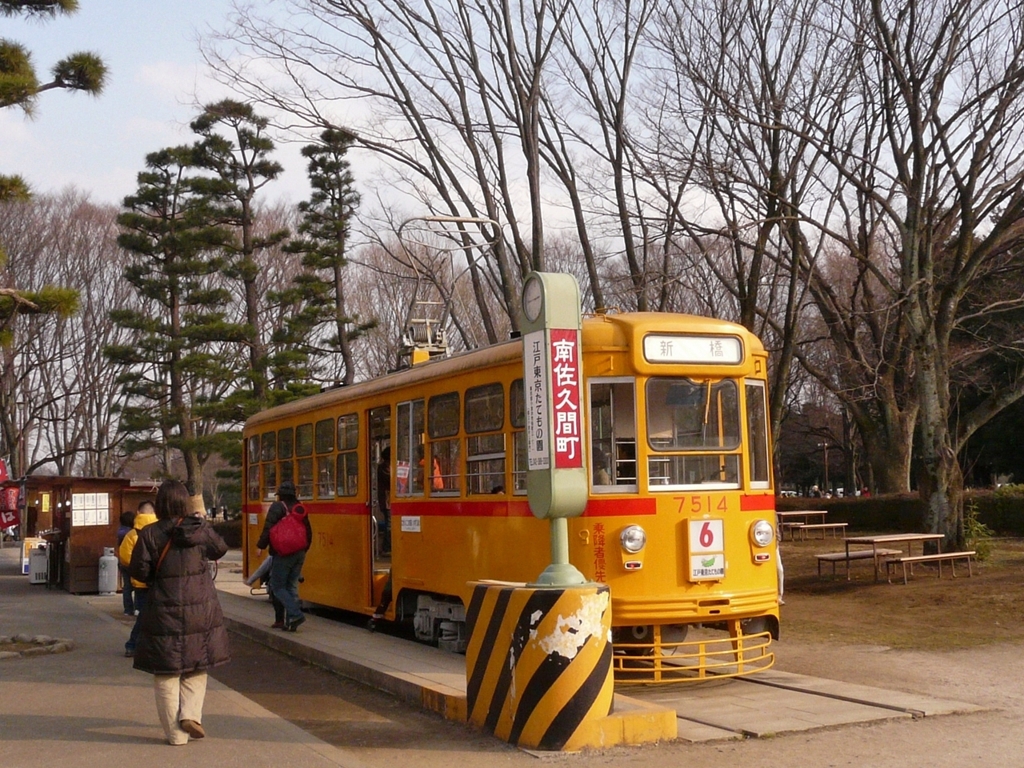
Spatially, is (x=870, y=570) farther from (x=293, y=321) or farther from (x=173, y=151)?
(x=173, y=151)

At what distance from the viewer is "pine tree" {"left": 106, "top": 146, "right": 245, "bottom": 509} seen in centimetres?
3234

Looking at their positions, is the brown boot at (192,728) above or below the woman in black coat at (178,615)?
below

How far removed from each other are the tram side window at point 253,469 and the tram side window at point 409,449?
548cm

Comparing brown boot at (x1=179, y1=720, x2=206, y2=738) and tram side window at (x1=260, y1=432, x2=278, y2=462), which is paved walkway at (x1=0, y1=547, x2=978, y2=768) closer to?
brown boot at (x1=179, y1=720, x2=206, y2=738)

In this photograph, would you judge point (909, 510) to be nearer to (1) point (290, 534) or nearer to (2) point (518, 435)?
(1) point (290, 534)

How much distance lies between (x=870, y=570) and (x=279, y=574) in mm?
9861

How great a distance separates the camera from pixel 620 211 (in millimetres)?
19562

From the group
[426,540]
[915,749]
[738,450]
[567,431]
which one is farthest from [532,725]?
[426,540]

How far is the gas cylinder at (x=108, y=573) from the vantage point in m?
20.3

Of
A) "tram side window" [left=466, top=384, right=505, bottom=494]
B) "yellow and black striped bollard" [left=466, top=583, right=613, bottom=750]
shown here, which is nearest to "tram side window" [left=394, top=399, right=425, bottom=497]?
"tram side window" [left=466, top=384, right=505, bottom=494]

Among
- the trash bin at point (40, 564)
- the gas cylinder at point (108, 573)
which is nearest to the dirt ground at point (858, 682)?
the gas cylinder at point (108, 573)

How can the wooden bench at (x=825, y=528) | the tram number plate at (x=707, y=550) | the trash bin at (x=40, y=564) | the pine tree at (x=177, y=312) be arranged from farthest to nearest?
1. the pine tree at (x=177, y=312)
2. the wooden bench at (x=825, y=528)
3. the trash bin at (x=40, y=564)
4. the tram number plate at (x=707, y=550)

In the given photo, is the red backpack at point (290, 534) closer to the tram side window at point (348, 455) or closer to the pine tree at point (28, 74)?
the tram side window at point (348, 455)

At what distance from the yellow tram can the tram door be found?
1366 mm
